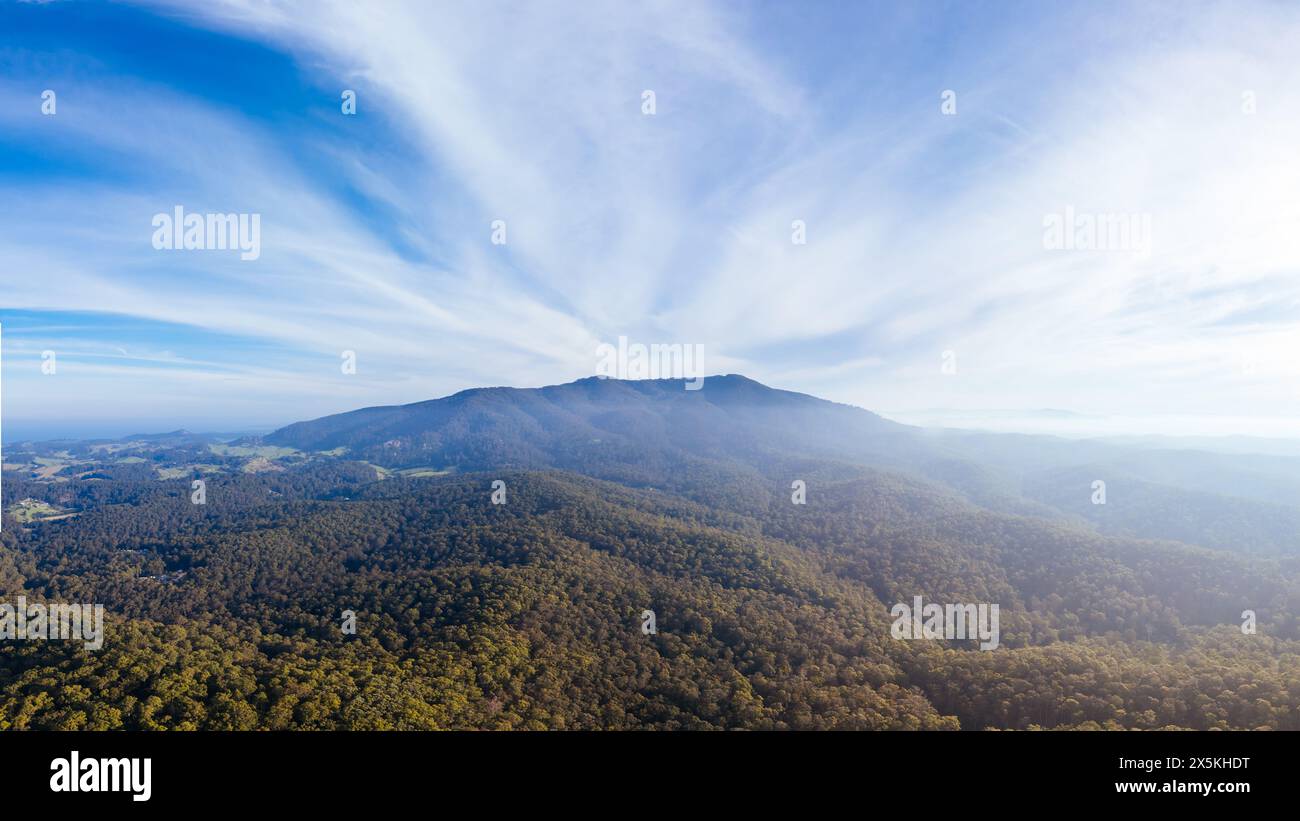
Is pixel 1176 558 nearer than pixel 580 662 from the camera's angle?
No

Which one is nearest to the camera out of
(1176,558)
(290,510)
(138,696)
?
(138,696)

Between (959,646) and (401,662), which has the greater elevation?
(401,662)

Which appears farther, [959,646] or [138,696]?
[959,646]

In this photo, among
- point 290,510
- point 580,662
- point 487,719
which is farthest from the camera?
point 290,510

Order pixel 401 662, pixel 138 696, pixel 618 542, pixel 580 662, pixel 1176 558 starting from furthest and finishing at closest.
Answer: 1. pixel 618 542
2. pixel 1176 558
3. pixel 580 662
4. pixel 401 662
5. pixel 138 696

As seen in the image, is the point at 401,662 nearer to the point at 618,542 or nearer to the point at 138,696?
the point at 138,696
